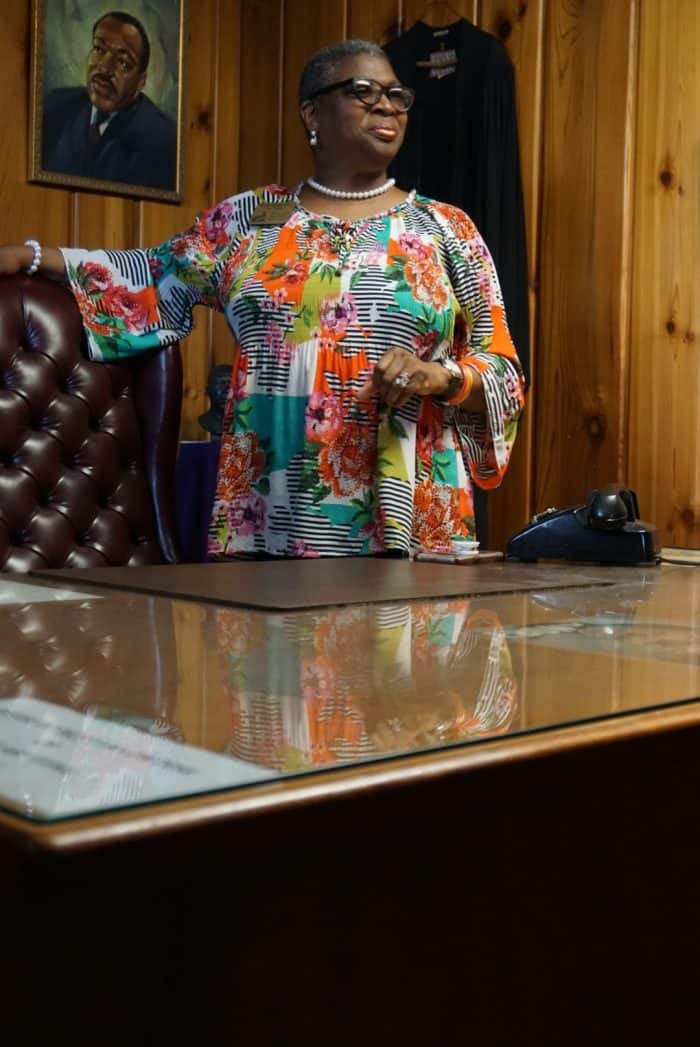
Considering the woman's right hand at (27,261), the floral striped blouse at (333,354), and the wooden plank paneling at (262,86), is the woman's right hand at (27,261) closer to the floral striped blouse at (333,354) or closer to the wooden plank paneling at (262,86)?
the floral striped blouse at (333,354)

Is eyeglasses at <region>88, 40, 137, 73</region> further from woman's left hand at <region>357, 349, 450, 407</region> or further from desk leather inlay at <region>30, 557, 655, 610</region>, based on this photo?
desk leather inlay at <region>30, 557, 655, 610</region>

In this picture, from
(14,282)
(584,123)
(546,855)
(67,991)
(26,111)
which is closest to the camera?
(67,991)

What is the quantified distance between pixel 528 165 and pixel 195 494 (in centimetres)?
141

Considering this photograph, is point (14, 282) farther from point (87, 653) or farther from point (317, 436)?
point (87, 653)

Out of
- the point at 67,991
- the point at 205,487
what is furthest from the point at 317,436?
the point at 67,991

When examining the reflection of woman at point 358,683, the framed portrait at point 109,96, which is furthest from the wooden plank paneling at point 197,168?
the reflection of woman at point 358,683

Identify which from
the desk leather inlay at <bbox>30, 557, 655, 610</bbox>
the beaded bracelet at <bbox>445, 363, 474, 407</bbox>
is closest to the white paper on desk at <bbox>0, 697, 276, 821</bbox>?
the desk leather inlay at <bbox>30, 557, 655, 610</bbox>

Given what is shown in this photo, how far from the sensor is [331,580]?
116 centimetres

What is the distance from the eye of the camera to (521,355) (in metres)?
2.91

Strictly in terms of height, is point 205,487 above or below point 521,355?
below

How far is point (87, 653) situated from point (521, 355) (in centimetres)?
234

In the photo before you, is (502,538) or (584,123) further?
(502,538)

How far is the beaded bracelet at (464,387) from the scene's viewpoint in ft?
5.50

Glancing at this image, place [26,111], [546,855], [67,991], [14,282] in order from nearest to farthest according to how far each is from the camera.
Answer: [67,991] → [546,855] → [14,282] → [26,111]
